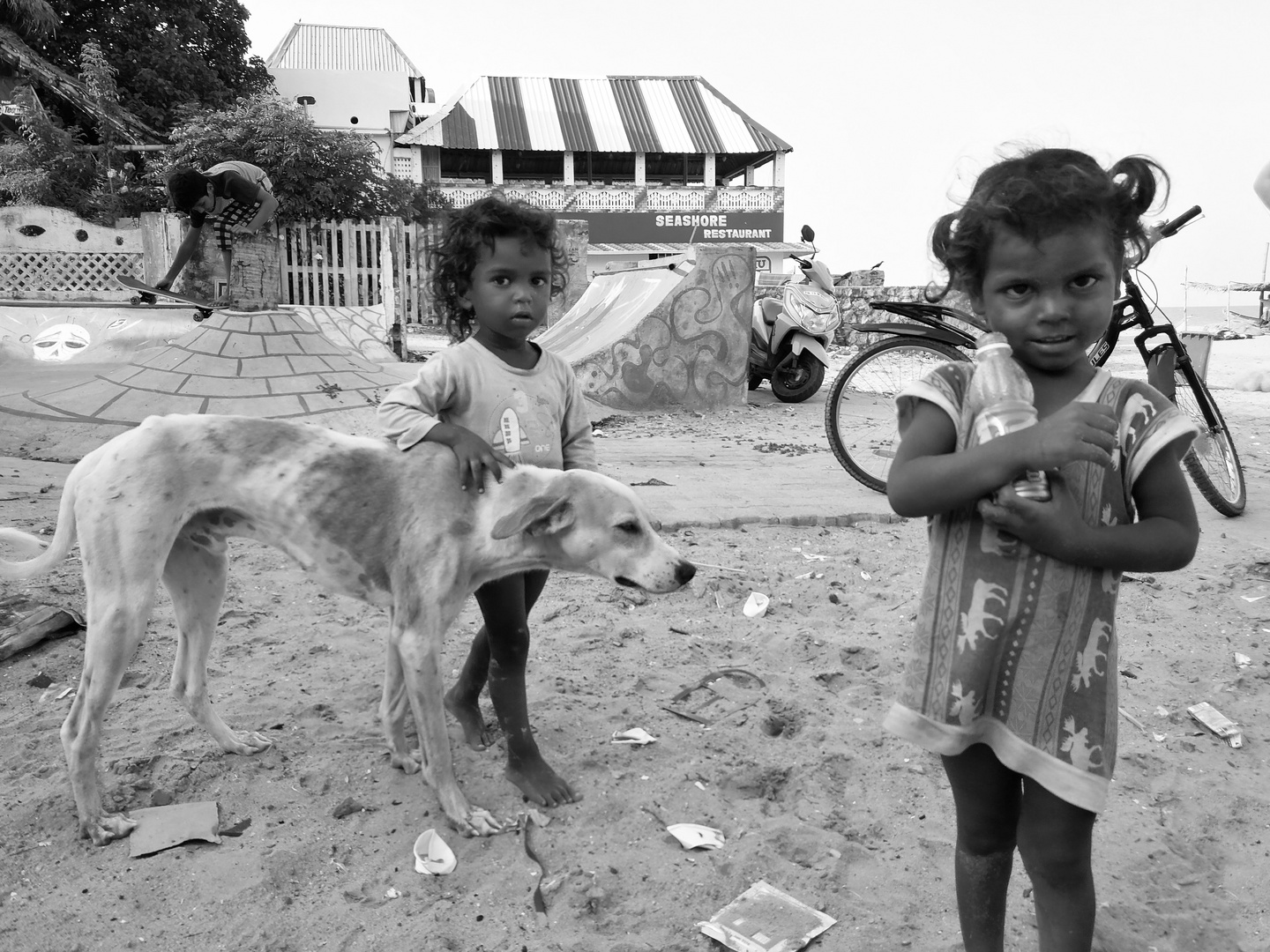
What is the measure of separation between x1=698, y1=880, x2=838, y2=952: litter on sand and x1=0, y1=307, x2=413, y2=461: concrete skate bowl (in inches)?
227

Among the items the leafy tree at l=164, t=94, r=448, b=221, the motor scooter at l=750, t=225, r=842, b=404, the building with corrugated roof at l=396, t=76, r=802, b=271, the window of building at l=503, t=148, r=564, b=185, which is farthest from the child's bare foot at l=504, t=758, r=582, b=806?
the window of building at l=503, t=148, r=564, b=185

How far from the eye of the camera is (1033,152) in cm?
158

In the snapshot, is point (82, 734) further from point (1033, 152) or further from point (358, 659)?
point (1033, 152)

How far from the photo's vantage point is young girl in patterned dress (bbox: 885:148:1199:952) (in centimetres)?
144

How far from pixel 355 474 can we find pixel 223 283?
8.82 m

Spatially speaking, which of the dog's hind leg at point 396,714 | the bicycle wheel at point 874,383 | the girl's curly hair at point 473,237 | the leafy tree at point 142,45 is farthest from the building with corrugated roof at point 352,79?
the dog's hind leg at point 396,714

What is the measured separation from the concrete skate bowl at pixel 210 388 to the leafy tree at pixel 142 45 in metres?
17.9

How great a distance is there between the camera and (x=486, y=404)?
8.19 ft

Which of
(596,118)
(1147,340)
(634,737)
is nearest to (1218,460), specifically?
(1147,340)

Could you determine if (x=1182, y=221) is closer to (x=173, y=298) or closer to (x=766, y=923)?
(x=766, y=923)

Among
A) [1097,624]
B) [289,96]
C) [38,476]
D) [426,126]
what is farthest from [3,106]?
[1097,624]

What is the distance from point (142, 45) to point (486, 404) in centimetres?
2701

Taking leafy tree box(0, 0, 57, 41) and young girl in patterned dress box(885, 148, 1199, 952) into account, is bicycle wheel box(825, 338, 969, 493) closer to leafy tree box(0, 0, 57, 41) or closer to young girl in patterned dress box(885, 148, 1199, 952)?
young girl in patterned dress box(885, 148, 1199, 952)

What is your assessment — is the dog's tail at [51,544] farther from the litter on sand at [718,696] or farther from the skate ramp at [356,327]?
the skate ramp at [356,327]
